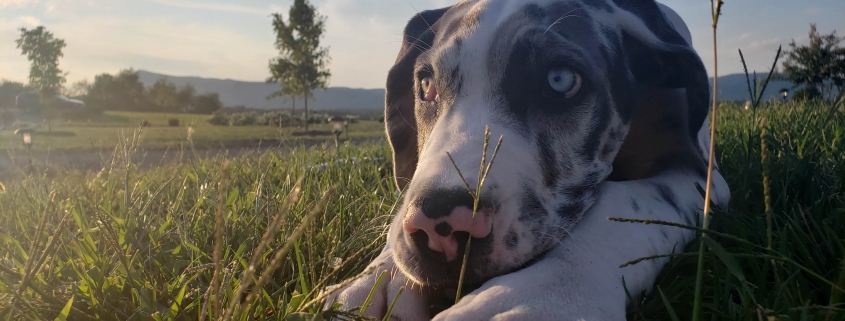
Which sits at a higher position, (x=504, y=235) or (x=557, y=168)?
(x=557, y=168)

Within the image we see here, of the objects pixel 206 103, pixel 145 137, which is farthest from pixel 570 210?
pixel 206 103

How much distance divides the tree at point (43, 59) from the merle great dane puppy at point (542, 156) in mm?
49321

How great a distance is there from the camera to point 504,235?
5.46 feet

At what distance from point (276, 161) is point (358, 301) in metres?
4.17

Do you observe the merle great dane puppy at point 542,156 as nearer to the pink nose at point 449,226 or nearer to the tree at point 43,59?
the pink nose at point 449,226

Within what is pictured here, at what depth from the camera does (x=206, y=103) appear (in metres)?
83.8

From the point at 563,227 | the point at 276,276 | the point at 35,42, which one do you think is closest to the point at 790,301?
the point at 563,227

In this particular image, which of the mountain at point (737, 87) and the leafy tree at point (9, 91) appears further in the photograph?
the leafy tree at point (9, 91)

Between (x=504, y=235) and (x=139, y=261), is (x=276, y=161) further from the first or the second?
(x=504, y=235)

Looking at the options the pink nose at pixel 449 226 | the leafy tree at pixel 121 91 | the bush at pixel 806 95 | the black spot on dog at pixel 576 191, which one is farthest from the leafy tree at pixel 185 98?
the pink nose at pixel 449 226

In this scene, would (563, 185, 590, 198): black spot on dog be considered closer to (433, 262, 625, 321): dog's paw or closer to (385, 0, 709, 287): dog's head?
(385, 0, 709, 287): dog's head

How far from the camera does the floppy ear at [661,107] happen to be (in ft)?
8.50

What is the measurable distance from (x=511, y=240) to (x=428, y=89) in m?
1.07

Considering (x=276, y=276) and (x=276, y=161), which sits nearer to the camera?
(x=276, y=276)
